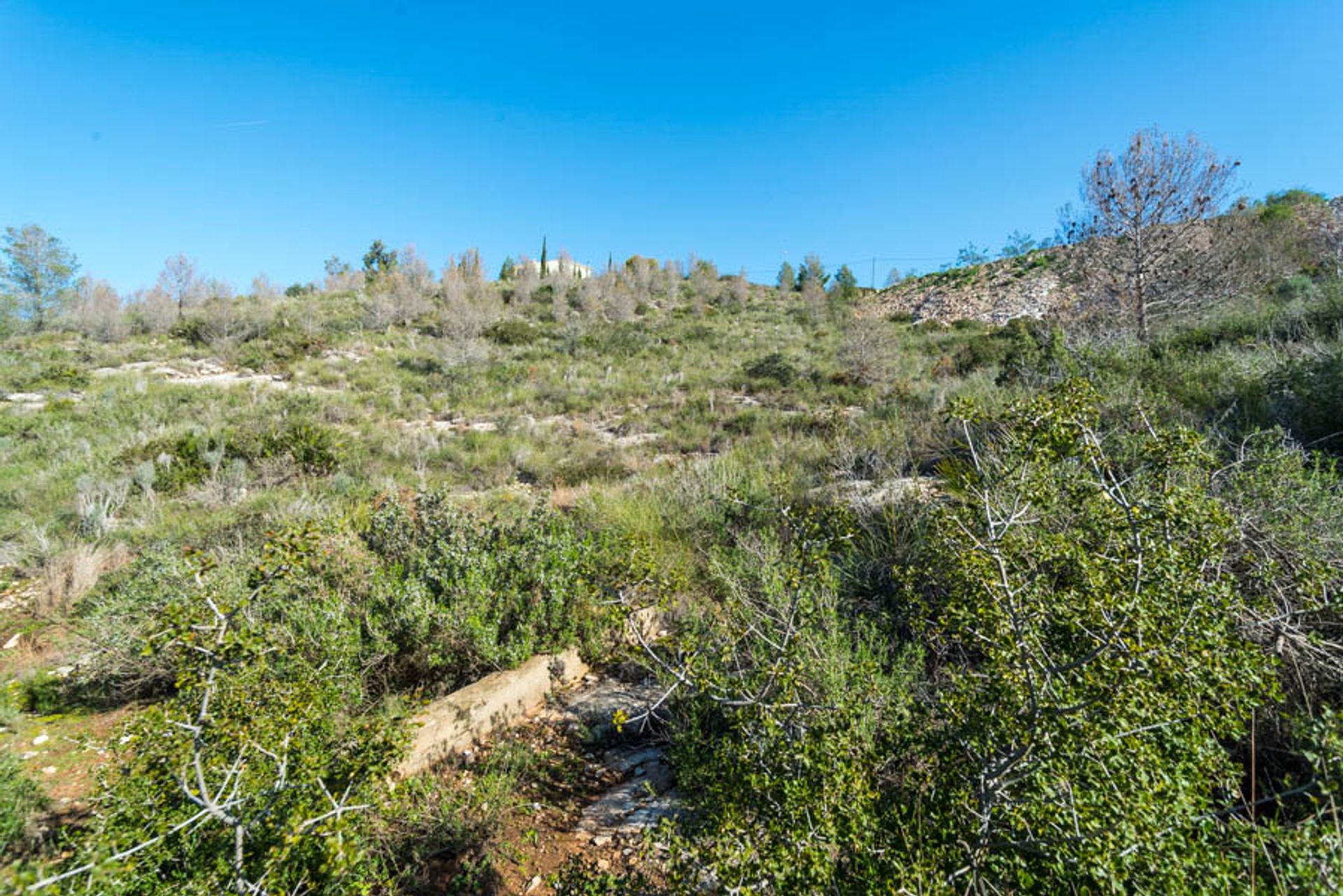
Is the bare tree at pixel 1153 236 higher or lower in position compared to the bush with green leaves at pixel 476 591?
higher

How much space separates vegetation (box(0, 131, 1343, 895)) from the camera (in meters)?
Result: 1.38

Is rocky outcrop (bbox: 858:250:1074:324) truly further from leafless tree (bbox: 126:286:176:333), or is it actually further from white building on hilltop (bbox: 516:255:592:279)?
leafless tree (bbox: 126:286:176:333)

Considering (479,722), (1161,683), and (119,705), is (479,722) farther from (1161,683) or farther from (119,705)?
(1161,683)

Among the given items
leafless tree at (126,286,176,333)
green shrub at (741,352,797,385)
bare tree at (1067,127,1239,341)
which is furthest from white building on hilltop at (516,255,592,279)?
bare tree at (1067,127,1239,341)

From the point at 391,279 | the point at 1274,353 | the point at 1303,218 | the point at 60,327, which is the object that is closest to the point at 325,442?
the point at 1274,353

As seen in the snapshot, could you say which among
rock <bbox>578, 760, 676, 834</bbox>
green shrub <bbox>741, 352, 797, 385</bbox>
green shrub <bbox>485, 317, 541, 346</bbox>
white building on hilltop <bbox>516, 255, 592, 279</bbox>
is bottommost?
rock <bbox>578, 760, 676, 834</bbox>

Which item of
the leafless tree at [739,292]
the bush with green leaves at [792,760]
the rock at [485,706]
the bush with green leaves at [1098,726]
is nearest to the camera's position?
the bush with green leaves at [1098,726]

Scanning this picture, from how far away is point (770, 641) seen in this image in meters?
1.75

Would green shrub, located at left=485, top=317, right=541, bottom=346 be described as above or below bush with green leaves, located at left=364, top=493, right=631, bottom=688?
above

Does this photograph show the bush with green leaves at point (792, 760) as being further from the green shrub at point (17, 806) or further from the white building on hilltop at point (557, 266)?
the white building on hilltop at point (557, 266)

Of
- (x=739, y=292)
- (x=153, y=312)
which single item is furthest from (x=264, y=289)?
(x=739, y=292)

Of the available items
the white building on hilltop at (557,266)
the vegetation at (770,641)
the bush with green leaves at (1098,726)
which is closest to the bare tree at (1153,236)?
the vegetation at (770,641)

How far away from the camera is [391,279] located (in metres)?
30.6

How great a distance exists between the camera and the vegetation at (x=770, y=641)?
138 centimetres
